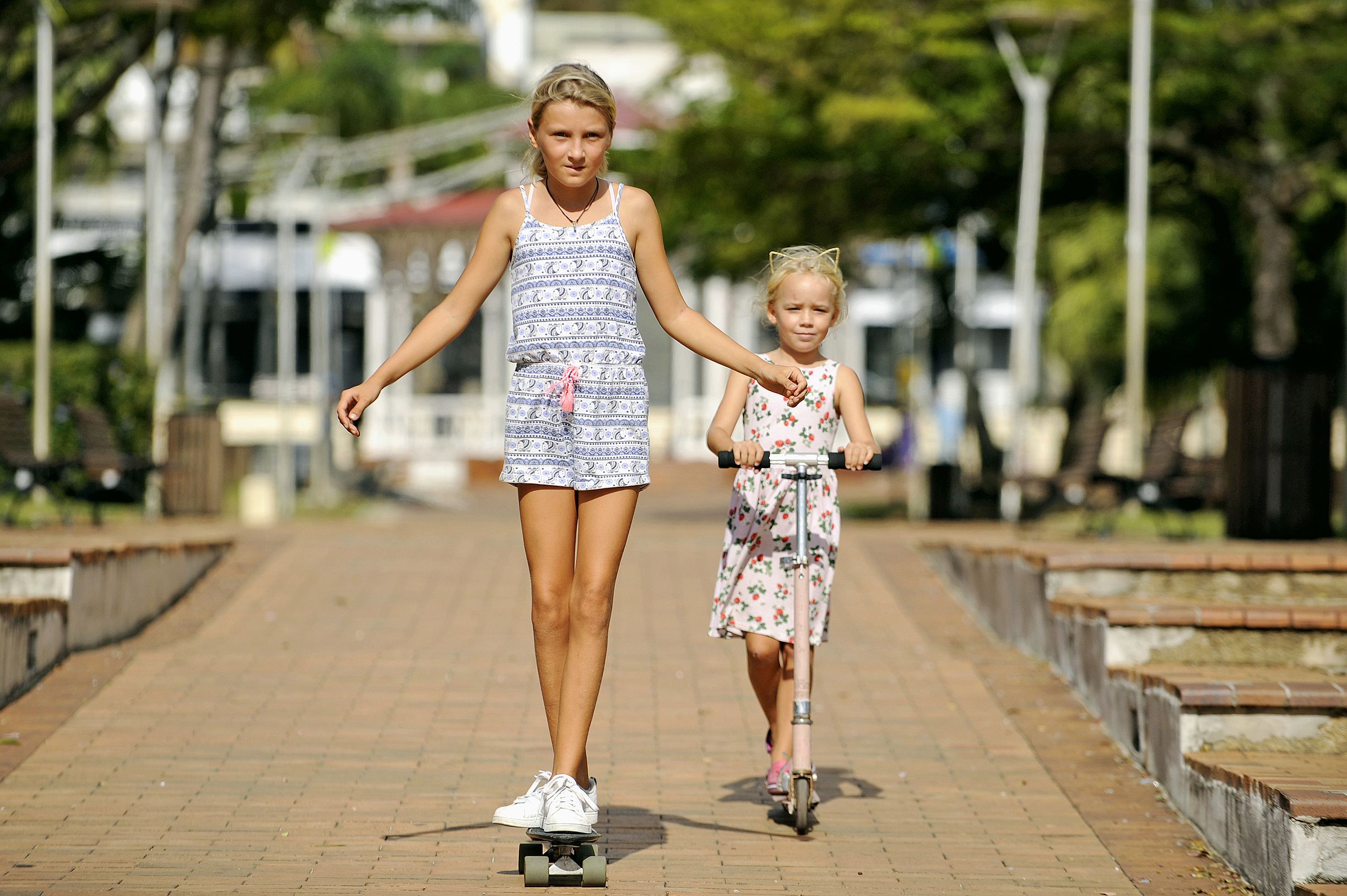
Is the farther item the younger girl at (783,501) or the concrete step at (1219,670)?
the younger girl at (783,501)

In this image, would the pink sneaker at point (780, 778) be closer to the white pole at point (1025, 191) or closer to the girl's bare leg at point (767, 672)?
the girl's bare leg at point (767, 672)

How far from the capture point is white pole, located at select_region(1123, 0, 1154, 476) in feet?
66.9

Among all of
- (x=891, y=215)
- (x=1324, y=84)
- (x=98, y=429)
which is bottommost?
(x=98, y=429)

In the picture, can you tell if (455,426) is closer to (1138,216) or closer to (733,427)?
(1138,216)

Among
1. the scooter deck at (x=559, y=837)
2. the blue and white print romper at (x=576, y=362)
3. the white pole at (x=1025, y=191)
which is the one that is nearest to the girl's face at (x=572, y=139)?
the blue and white print romper at (x=576, y=362)

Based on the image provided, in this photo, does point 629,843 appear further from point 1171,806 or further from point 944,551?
point 944,551

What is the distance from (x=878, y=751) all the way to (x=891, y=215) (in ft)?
54.3

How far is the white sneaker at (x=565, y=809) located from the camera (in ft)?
16.4

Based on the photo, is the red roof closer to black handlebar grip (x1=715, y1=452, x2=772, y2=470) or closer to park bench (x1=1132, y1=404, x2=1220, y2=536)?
park bench (x1=1132, y1=404, x2=1220, y2=536)

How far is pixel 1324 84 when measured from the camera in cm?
2159

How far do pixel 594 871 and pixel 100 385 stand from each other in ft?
52.8

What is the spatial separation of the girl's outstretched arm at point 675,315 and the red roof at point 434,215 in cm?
2666

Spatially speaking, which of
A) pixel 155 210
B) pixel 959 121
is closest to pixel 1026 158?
pixel 959 121

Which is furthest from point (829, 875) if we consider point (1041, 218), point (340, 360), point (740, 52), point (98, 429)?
point (340, 360)
